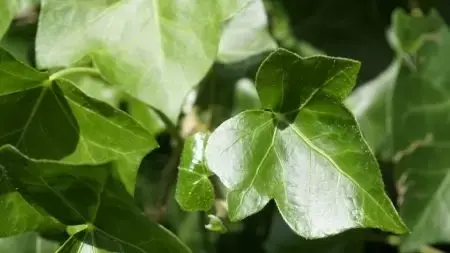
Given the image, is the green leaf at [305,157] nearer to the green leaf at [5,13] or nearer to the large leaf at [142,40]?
the large leaf at [142,40]

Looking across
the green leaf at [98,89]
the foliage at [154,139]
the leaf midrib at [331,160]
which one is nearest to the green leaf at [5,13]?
the foliage at [154,139]

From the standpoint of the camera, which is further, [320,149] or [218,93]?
[218,93]

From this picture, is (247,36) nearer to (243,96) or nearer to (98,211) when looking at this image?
(243,96)

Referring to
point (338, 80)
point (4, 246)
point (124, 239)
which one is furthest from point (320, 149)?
point (4, 246)

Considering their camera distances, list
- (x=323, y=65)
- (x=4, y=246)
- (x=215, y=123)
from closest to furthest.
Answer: (x=323, y=65)
(x=4, y=246)
(x=215, y=123)

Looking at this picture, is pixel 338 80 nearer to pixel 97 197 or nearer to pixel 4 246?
pixel 97 197
